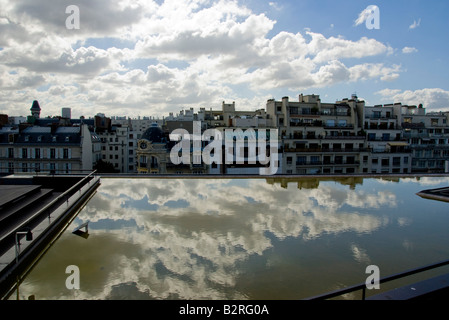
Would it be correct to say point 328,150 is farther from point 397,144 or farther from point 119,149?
point 119,149

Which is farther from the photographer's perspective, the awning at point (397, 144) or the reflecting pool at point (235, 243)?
the awning at point (397, 144)

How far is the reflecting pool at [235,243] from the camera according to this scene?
23.3 feet

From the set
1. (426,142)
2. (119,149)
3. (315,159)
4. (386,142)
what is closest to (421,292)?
(315,159)

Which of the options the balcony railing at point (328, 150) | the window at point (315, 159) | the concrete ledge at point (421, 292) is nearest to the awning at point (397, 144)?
the balcony railing at point (328, 150)

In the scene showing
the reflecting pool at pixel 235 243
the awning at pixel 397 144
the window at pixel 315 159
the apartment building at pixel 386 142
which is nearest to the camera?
the reflecting pool at pixel 235 243

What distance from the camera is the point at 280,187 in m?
18.4

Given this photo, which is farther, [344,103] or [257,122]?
[344,103]

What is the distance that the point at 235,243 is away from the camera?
9.60 m

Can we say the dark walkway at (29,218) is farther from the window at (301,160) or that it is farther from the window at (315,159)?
the window at (315,159)

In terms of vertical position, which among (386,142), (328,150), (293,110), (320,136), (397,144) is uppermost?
(293,110)

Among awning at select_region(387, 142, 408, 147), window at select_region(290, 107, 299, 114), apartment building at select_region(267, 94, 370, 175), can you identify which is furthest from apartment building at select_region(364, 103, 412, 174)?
window at select_region(290, 107, 299, 114)
